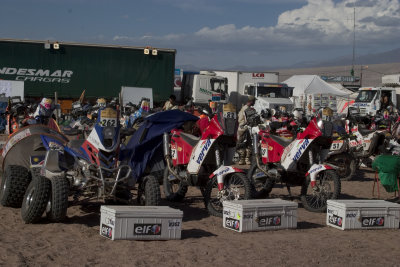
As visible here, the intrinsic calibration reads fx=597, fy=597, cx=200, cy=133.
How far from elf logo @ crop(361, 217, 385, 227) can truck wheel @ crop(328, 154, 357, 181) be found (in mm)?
5143

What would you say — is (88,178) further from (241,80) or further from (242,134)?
(241,80)

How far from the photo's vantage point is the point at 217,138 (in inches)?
340

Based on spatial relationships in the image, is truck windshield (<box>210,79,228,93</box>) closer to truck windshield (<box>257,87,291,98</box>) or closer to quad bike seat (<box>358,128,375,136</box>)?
truck windshield (<box>257,87,291,98</box>)

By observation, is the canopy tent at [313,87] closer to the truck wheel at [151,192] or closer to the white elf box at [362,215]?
the white elf box at [362,215]

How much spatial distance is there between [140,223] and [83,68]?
22643 millimetres

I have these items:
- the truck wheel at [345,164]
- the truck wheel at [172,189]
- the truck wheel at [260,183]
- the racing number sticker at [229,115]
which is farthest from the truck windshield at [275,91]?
the racing number sticker at [229,115]

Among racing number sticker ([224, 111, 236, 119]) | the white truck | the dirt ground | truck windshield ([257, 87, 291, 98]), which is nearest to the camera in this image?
the dirt ground

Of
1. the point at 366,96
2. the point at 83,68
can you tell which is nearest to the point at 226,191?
the point at 83,68

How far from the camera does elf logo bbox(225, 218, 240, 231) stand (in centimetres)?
758

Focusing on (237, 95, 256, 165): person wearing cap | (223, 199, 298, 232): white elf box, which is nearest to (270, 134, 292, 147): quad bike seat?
(223, 199, 298, 232): white elf box

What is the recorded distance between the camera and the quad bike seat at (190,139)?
9.29 meters

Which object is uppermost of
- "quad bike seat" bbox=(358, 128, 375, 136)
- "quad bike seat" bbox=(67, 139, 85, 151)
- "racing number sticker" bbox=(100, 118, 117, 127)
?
"quad bike seat" bbox=(358, 128, 375, 136)

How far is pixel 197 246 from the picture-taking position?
262 inches

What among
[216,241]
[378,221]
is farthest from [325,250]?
[378,221]
